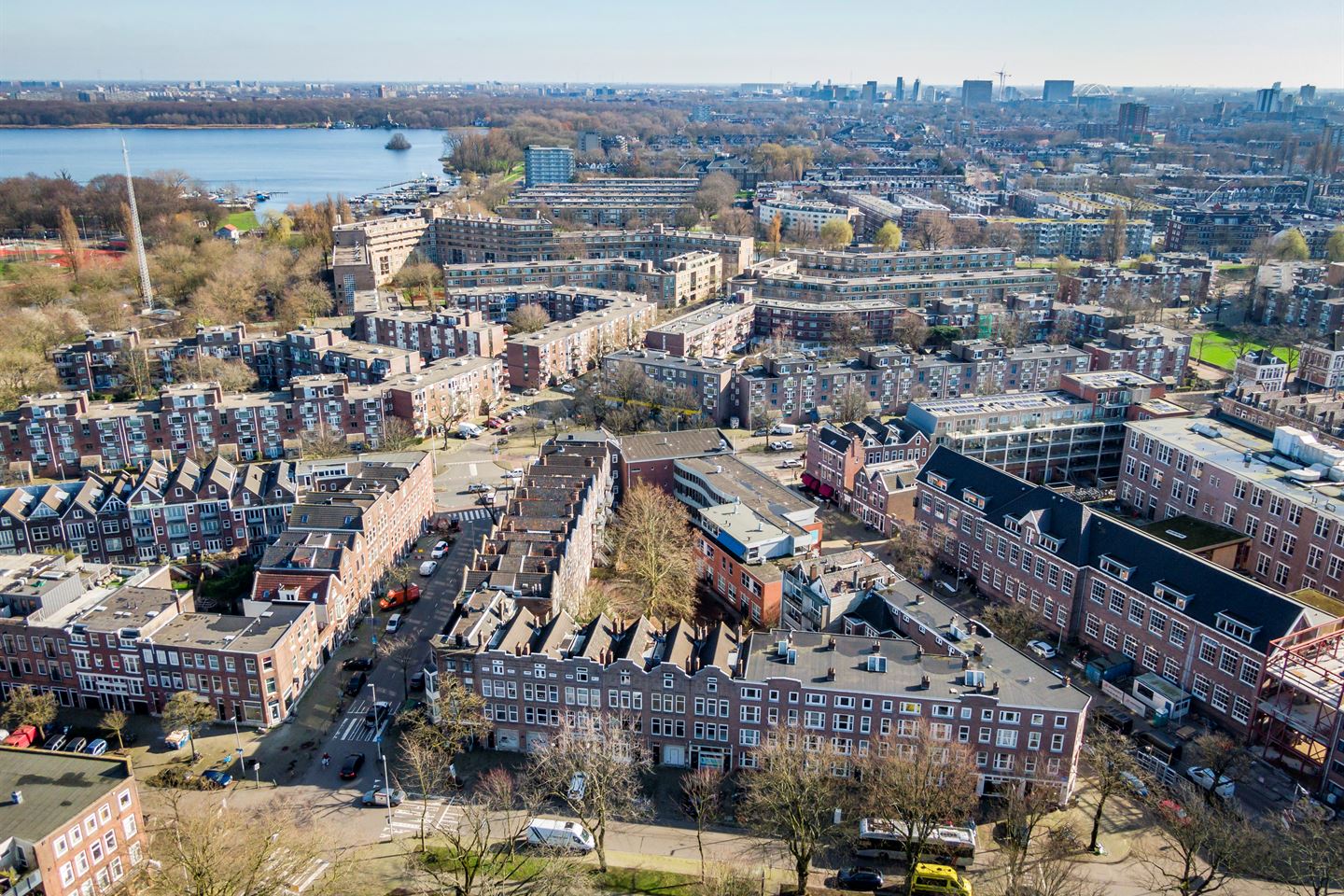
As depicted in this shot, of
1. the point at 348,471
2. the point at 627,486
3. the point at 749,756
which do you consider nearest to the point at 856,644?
the point at 749,756

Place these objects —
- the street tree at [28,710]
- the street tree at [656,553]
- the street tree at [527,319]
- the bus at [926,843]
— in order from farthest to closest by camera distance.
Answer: the street tree at [527,319] → the street tree at [656,553] → the street tree at [28,710] → the bus at [926,843]

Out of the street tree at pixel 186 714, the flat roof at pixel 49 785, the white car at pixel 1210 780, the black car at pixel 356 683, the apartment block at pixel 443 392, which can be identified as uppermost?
the apartment block at pixel 443 392

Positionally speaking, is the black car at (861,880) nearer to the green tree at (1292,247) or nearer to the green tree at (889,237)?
the green tree at (889,237)

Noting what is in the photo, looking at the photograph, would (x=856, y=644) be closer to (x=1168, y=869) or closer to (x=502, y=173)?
(x=1168, y=869)

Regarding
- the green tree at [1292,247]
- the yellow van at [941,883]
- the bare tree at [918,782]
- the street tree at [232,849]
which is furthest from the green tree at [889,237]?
the street tree at [232,849]

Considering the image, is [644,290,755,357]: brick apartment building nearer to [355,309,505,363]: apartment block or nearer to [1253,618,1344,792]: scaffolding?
[355,309,505,363]: apartment block

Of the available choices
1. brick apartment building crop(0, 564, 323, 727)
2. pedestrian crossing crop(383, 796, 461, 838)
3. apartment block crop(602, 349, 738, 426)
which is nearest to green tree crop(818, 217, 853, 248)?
apartment block crop(602, 349, 738, 426)
